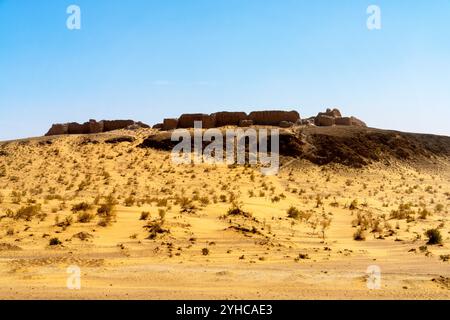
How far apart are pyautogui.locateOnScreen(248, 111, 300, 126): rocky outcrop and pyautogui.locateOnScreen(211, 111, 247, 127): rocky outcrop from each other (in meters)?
0.68

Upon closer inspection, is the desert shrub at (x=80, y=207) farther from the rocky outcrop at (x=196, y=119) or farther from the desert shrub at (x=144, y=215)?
→ the rocky outcrop at (x=196, y=119)

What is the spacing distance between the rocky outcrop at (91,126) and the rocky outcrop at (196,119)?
17.7 ft

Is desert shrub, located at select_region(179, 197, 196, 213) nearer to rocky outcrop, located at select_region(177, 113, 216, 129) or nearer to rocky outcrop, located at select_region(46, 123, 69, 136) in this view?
rocky outcrop, located at select_region(177, 113, 216, 129)

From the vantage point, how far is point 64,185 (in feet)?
91.9

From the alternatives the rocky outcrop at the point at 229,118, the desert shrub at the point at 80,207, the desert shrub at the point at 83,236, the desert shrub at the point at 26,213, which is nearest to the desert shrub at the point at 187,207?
the desert shrub at the point at 80,207

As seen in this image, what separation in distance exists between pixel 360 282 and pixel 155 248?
17.1 feet

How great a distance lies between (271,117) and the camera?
3909cm

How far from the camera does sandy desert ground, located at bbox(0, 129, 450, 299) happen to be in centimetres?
898

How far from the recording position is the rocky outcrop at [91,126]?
140ft
